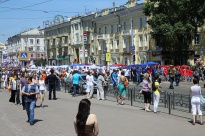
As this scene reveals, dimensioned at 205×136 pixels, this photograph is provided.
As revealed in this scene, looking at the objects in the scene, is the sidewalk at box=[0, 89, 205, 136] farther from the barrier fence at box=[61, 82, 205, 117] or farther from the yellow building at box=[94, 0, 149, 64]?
the yellow building at box=[94, 0, 149, 64]

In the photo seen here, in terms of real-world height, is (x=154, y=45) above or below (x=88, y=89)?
above

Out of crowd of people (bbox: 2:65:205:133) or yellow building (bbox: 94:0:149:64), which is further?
yellow building (bbox: 94:0:149:64)

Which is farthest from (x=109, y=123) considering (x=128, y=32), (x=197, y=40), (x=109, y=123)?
(x=128, y=32)

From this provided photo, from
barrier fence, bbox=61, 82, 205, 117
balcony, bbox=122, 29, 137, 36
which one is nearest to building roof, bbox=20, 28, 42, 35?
balcony, bbox=122, 29, 137, 36

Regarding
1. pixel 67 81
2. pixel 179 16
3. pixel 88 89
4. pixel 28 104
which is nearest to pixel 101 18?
pixel 179 16

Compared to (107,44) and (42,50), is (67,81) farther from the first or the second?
(42,50)

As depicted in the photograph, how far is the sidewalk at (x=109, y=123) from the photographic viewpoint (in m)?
10.9

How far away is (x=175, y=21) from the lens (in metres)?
43.8

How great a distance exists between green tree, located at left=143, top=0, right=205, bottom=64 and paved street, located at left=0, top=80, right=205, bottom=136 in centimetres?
2774

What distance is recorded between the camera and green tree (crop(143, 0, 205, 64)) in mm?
42500

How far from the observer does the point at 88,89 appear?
2198 centimetres

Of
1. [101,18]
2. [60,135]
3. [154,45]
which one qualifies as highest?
[101,18]

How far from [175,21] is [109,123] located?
3334 centimetres

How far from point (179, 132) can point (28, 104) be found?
18.1 feet
